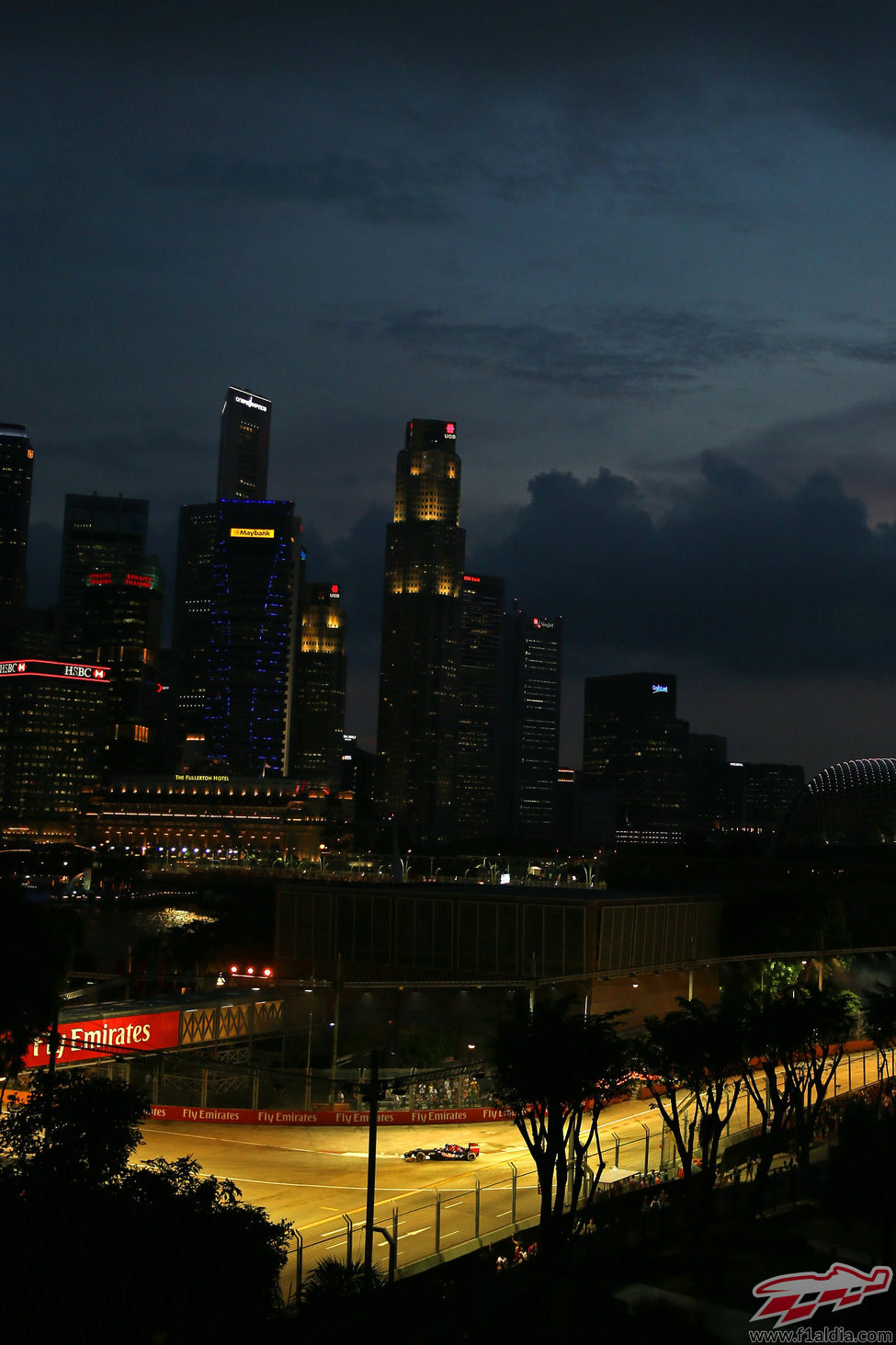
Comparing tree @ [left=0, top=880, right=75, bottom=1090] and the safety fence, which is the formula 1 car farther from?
tree @ [left=0, top=880, right=75, bottom=1090]

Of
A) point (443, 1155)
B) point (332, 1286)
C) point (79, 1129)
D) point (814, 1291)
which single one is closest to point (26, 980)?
point (443, 1155)

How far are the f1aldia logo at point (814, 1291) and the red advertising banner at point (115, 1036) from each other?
76.2 ft

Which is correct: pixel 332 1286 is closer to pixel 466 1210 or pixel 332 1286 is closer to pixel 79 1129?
pixel 79 1129

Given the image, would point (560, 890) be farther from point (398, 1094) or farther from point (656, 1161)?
point (656, 1161)

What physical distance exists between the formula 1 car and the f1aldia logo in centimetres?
1483

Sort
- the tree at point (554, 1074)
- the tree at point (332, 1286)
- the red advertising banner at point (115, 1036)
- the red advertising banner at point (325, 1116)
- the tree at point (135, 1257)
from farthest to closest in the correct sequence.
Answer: the red advertising banner at point (325, 1116), the red advertising banner at point (115, 1036), the tree at point (554, 1074), the tree at point (332, 1286), the tree at point (135, 1257)

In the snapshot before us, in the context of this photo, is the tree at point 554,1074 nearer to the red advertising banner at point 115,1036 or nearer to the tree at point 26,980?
the tree at point 26,980

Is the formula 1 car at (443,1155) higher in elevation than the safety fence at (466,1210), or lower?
lower

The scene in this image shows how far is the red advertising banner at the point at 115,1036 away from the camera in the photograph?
1745 inches

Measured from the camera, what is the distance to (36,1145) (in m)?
24.0

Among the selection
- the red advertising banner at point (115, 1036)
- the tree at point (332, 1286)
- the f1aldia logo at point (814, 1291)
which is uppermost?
the tree at point (332, 1286)

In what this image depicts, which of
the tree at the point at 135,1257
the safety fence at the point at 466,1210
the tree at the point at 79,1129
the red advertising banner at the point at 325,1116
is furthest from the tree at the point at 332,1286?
the red advertising banner at the point at 325,1116

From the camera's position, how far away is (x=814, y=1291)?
28078 millimetres

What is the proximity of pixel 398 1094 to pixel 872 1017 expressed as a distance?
17.8 m
